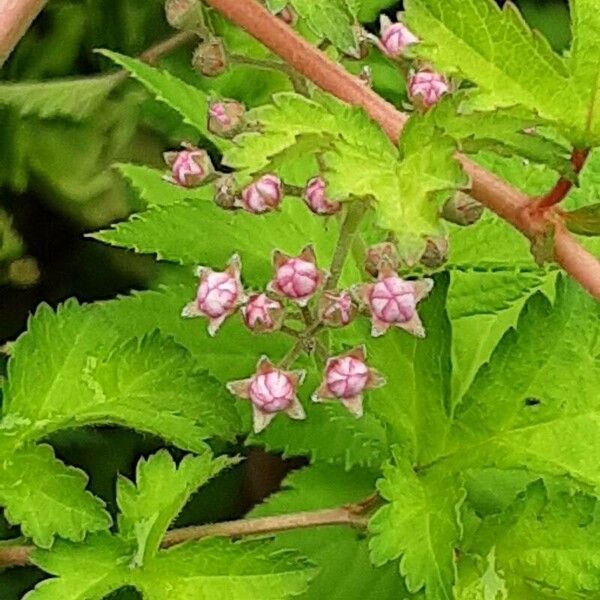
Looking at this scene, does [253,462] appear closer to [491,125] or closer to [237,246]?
[237,246]

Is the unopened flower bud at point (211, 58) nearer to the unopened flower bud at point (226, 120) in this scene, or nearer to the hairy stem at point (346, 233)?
the unopened flower bud at point (226, 120)

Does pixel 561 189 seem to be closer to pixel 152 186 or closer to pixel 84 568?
pixel 84 568

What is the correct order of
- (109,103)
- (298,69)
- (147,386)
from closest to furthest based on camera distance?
(298,69) < (147,386) < (109,103)

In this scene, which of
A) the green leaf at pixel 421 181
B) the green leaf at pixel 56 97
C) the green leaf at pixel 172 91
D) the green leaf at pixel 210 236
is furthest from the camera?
the green leaf at pixel 56 97

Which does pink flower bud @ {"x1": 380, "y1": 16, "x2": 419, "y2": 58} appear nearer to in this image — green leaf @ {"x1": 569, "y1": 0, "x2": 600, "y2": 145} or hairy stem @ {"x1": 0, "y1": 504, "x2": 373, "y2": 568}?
green leaf @ {"x1": 569, "y1": 0, "x2": 600, "y2": 145}

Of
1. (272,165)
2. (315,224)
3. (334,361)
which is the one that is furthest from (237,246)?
(272,165)

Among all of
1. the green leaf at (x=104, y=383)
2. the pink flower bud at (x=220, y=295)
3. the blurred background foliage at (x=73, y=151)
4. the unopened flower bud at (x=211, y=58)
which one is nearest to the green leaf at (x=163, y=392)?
the green leaf at (x=104, y=383)
